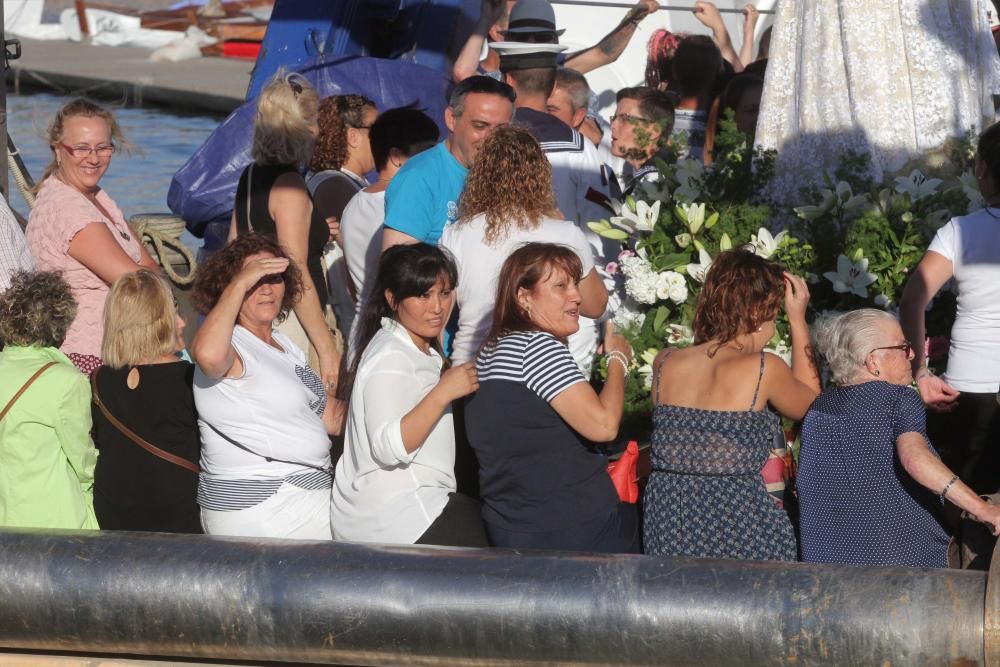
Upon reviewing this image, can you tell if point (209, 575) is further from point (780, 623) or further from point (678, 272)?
point (678, 272)

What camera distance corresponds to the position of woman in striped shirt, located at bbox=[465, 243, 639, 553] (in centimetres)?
340

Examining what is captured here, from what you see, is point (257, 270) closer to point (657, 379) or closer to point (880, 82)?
point (657, 379)

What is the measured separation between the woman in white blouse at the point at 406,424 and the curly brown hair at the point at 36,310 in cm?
84

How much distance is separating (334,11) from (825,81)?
146 inches

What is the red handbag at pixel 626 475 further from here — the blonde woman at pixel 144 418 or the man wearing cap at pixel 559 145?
the blonde woman at pixel 144 418

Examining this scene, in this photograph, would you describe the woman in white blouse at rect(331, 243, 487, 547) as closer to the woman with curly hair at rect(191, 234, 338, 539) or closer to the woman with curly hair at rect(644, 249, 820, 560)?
the woman with curly hair at rect(191, 234, 338, 539)

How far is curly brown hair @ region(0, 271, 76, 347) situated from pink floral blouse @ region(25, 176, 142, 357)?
26.4 inches

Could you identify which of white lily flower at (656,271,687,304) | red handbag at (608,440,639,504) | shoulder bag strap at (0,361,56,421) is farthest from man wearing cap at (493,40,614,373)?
shoulder bag strap at (0,361,56,421)

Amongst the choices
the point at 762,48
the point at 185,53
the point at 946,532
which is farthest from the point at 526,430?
the point at 185,53

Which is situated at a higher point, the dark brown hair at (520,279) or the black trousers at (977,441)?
the dark brown hair at (520,279)

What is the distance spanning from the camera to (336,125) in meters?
5.41

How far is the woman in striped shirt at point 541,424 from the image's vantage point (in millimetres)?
3404

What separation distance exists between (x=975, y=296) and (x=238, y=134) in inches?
151

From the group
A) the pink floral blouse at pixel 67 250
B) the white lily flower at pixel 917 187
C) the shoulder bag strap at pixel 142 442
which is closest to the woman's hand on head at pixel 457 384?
the shoulder bag strap at pixel 142 442
